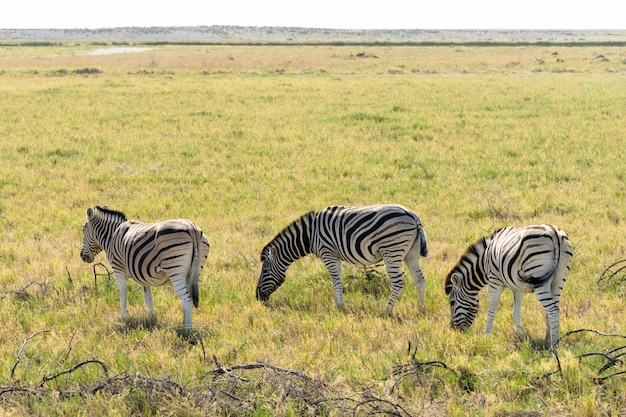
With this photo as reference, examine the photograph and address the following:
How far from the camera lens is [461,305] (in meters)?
7.43

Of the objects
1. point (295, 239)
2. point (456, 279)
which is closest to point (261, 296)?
point (295, 239)

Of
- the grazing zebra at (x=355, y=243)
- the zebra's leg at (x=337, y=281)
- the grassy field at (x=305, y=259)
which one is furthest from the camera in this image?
the zebra's leg at (x=337, y=281)

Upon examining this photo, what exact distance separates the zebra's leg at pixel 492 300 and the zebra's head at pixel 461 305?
12.6 inches

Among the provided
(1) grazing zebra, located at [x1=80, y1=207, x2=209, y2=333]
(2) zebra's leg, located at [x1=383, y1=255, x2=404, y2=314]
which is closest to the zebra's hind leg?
(2) zebra's leg, located at [x1=383, y1=255, x2=404, y2=314]

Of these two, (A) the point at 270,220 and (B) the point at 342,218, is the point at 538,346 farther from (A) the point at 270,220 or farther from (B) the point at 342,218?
(A) the point at 270,220

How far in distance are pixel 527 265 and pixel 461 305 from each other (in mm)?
1264

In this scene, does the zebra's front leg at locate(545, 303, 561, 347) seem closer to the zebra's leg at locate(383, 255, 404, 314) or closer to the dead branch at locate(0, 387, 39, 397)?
the zebra's leg at locate(383, 255, 404, 314)

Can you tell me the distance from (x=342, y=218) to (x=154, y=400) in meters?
3.77

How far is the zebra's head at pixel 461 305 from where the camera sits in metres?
7.38

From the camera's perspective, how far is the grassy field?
223 inches

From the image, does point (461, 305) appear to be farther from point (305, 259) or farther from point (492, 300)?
point (305, 259)

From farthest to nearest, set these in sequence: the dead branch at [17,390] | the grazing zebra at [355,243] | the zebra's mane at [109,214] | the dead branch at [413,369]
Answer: the zebra's mane at [109,214] → the grazing zebra at [355,243] → the dead branch at [413,369] → the dead branch at [17,390]

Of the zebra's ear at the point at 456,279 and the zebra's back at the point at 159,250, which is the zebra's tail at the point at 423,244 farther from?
the zebra's back at the point at 159,250

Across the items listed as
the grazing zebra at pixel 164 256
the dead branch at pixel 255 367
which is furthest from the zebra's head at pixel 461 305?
the grazing zebra at pixel 164 256
